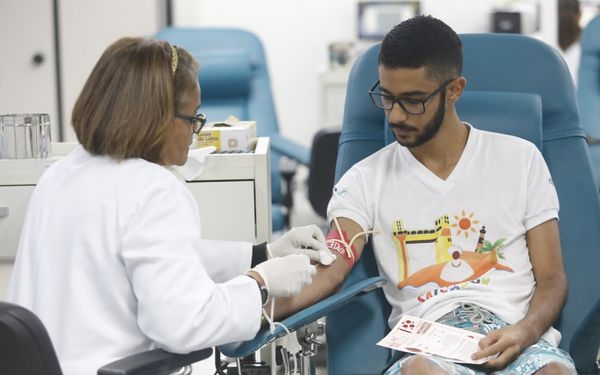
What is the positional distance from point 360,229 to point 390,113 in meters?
0.26

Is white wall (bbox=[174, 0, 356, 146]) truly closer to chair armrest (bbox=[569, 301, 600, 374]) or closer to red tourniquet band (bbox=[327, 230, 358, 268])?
red tourniquet band (bbox=[327, 230, 358, 268])

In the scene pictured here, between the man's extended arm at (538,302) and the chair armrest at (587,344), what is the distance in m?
0.06

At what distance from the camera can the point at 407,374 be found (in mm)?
1686

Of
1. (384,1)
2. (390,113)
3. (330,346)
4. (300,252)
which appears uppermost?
(384,1)

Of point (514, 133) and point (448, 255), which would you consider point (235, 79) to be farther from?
point (448, 255)

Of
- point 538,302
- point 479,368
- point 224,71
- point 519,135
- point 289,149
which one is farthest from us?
point 224,71

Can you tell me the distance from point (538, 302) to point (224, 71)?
2196mm

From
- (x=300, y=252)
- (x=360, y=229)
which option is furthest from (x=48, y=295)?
(x=360, y=229)

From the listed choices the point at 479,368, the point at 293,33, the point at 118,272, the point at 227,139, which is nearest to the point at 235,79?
the point at 227,139

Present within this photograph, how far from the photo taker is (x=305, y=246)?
6.40 feet

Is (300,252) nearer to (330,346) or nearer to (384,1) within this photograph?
(330,346)

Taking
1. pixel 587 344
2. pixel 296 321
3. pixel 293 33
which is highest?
pixel 293 33

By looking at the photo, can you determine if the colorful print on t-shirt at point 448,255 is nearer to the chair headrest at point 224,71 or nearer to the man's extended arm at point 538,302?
the man's extended arm at point 538,302

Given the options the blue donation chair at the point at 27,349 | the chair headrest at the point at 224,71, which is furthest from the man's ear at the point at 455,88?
the chair headrest at the point at 224,71
